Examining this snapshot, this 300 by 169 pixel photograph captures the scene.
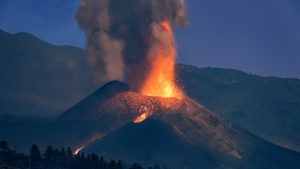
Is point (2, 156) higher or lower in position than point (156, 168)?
lower

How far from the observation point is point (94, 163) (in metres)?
136

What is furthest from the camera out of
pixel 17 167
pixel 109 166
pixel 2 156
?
pixel 109 166

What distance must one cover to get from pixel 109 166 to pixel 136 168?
288 inches

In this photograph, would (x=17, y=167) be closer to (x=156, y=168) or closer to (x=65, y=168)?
(x=65, y=168)

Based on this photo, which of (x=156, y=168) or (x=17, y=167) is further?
(x=156, y=168)

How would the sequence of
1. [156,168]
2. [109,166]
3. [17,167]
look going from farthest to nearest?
[156,168] < [109,166] < [17,167]

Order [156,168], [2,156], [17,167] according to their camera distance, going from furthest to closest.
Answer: [156,168]
[2,156]
[17,167]

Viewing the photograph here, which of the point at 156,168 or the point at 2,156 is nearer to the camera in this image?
the point at 2,156

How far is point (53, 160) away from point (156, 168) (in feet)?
Result: 160

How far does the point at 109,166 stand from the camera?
140 m

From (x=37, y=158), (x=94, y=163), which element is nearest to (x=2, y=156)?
(x=37, y=158)

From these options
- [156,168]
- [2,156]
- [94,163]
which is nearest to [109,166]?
[94,163]

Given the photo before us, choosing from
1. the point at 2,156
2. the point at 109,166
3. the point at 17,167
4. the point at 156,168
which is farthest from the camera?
the point at 156,168

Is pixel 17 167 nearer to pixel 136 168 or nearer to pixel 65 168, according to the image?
→ pixel 65 168
